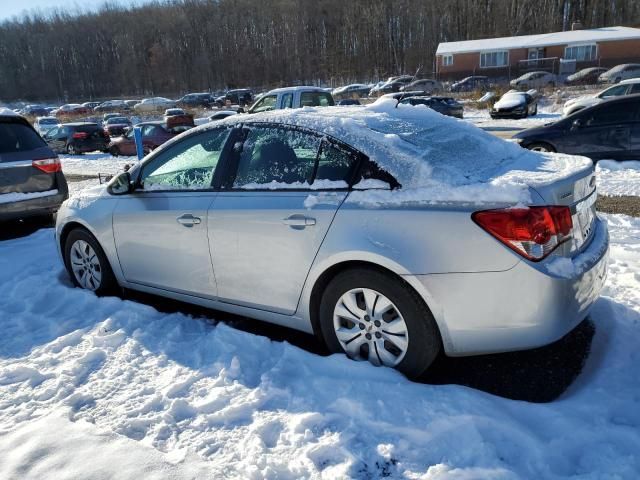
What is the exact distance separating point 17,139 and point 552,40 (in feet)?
196

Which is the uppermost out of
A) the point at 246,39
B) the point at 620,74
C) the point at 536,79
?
the point at 246,39

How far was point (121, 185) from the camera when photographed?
171 inches

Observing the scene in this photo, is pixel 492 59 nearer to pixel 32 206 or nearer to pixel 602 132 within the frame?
pixel 602 132

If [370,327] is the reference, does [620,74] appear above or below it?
below

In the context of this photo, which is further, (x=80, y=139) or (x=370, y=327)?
(x=80, y=139)

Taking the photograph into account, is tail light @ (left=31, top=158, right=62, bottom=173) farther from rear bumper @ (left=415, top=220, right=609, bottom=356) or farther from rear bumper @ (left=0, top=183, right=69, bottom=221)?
rear bumper @ (left=415, top=220, right=609, bottom=356)

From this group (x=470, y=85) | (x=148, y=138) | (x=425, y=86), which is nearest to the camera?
(x=148, y=138)

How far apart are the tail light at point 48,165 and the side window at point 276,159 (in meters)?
4.54

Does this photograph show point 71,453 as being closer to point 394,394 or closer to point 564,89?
point 394,394

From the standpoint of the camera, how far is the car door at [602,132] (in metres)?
9.78

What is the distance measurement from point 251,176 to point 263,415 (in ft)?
5.29

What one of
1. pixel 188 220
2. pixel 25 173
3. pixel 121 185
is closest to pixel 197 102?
pixel 25 173

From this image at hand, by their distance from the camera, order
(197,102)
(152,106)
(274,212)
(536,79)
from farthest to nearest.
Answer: (152,106) → (197,102) → (536,79) → (274,212)

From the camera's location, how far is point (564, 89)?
3584 cm
